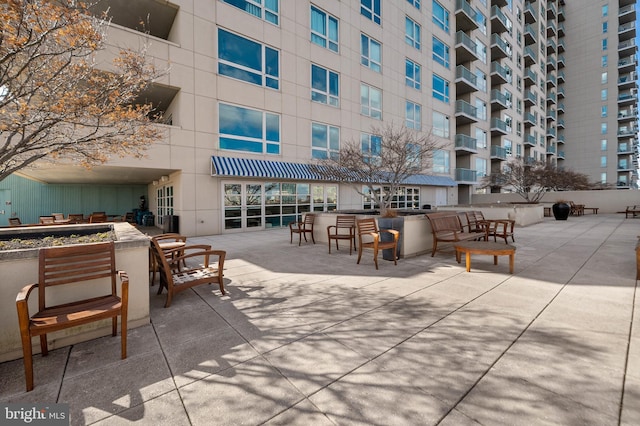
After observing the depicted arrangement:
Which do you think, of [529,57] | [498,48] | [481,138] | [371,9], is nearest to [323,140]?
[371,9]

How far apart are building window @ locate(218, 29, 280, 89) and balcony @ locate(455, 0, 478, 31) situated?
2196 centimetres

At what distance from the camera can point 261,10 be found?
48.3 feet

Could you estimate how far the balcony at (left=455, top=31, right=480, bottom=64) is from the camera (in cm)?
2634

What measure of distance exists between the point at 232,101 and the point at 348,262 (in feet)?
35.1

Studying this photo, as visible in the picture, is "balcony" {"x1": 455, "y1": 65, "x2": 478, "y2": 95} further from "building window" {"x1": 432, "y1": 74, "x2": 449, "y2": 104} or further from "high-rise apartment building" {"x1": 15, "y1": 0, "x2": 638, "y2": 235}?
"building window" {"x1": 432, "y1": 74, "x2": 449, "y2": 104}

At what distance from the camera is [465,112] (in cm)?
2658

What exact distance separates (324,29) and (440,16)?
588 inches

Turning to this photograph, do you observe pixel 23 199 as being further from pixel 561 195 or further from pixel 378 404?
pixel 561 195

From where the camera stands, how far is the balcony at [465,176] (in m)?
26.6

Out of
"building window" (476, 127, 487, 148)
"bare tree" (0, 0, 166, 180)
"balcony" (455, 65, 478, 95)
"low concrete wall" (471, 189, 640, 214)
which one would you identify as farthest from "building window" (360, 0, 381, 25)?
"bare tree" (0, 0, 166, 180)

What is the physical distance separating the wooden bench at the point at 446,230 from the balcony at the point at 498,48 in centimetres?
3213

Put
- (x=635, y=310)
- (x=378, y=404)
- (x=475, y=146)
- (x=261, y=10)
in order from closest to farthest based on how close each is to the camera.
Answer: (x=378, y=404)
(x=635, y=310)
(x=261, y=10)
(x=475, y=146)

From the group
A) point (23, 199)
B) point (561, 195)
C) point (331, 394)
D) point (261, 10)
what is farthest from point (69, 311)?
point (561, 195)

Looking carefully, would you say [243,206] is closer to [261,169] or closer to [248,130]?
[261,169]
